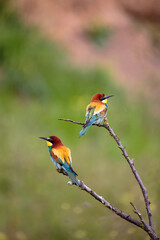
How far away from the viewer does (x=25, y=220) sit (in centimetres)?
283

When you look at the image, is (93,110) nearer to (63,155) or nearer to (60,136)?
(63,155)

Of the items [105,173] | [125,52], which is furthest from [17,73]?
[125,52]

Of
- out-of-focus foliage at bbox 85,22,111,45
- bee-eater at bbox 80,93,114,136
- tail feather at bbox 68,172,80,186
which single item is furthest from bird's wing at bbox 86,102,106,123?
out-of-focus foliage at bbox 85,22,111,45

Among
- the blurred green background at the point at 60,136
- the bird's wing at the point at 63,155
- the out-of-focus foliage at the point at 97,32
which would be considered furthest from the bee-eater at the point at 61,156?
the out-of-focus foliage at the point at 97,32

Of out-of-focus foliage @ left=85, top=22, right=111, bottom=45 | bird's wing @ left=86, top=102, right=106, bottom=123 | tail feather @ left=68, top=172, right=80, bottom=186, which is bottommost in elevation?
tail feather @ left=68, top=172, right=80, bottom=186

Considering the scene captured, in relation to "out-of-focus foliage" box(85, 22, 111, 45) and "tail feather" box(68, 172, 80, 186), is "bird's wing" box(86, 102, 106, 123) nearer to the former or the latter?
"tail feather" box(68, 172, 80, 186)

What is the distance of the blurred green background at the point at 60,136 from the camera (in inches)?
103

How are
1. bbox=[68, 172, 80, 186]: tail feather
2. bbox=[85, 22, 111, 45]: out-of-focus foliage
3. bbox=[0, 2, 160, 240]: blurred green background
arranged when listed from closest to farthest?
bbox=[68, 172, 80, 186]: tail feather < bbox=[0, 2, 160, 240]: blurred green background < bbox=[85, 22, 111, 45]: out-of-focus foliage

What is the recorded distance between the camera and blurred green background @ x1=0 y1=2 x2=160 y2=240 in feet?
8.59

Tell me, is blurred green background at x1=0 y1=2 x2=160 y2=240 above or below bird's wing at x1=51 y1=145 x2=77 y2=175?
above

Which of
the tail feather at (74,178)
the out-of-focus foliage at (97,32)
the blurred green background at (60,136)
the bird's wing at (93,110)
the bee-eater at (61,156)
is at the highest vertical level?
the out-of-focus foliage at (97,32)

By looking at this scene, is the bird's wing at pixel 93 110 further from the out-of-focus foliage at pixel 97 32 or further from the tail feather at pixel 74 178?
the out-of-focus foliage at pixel 97 32

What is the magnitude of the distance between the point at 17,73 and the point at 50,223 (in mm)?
2253

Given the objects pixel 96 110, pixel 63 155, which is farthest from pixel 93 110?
pixel 63 155
